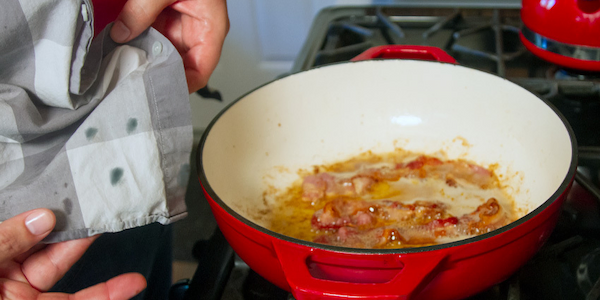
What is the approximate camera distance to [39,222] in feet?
1.46

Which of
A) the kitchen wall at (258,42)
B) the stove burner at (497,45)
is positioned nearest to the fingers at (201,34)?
the stove burner at (497,45)

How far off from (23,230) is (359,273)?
0.29 meters

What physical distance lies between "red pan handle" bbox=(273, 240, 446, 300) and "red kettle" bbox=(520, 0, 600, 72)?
530 mm

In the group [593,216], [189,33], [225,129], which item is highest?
[189,33]

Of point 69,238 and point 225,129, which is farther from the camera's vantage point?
point 225,129

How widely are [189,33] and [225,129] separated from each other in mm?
129

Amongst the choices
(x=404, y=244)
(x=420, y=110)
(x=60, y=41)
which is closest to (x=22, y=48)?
(x=60, y=41)

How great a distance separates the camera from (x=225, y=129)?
67 cm

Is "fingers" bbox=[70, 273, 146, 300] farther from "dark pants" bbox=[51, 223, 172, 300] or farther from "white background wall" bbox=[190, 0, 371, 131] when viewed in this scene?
"white background wall" bbox=[190, 0, 371, 131]

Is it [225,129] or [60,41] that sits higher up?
[60,41]

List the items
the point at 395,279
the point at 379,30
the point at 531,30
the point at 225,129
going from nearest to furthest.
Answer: the point at 395,279
the point at 225,129
the point at 531,30
the point at 379,30

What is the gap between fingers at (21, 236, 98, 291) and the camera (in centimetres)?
50

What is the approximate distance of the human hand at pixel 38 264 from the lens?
439 mm

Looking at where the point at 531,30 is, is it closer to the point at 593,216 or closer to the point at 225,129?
the point at 593,216
